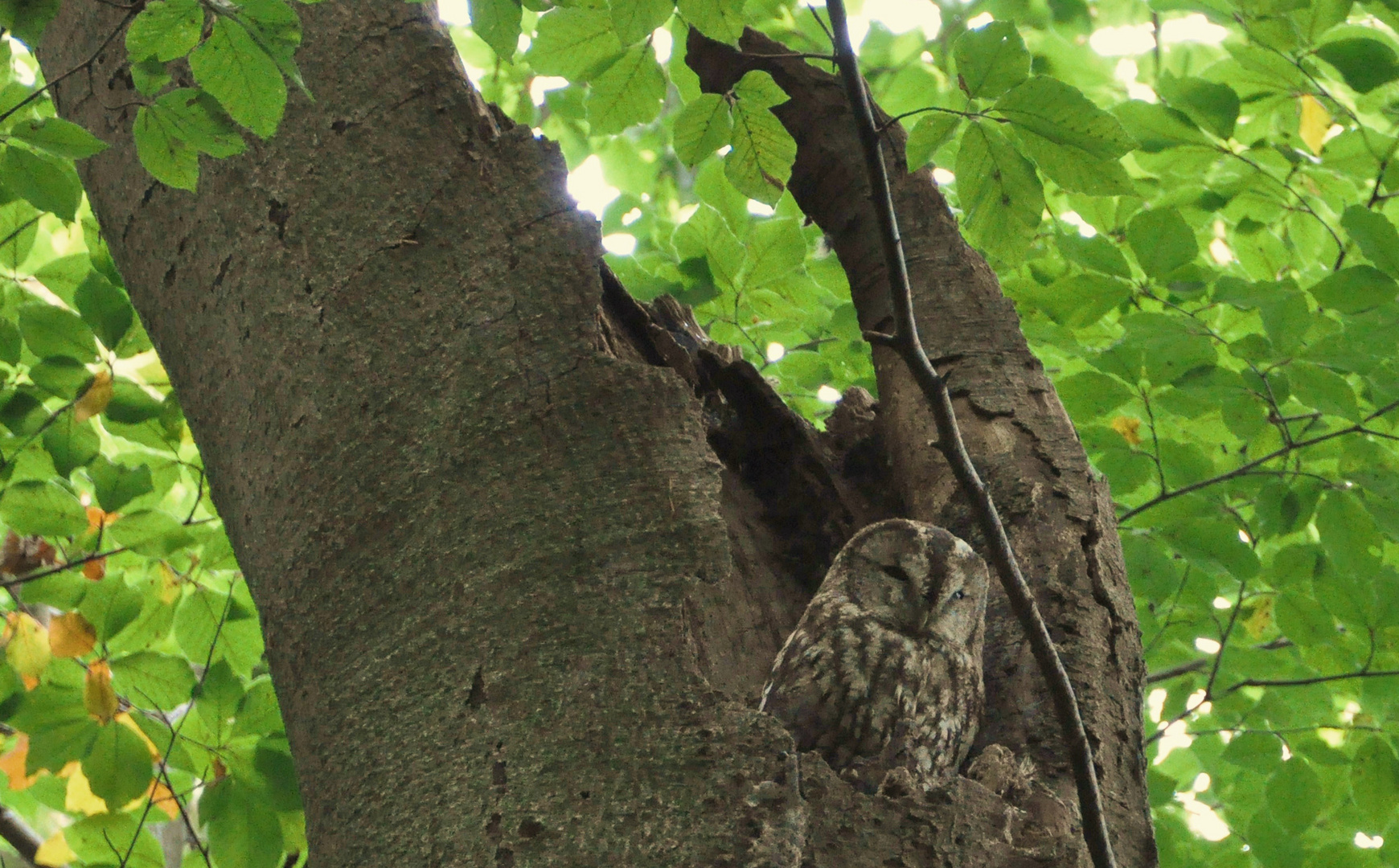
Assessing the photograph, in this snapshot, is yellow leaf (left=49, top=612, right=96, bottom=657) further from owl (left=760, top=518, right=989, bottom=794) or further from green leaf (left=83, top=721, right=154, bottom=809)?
owl (left=760, top=518, right=989, bottom=794)

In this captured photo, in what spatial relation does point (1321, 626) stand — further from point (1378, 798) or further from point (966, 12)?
point (966, 12)

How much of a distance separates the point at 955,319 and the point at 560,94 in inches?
73.8

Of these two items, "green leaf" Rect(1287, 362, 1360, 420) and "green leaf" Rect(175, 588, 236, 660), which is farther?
"green leaf" Rect(175, 588, 236, 660)

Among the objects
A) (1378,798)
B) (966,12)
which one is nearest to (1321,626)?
(1378,798)

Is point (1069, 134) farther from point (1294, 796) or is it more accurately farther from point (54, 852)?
point (54, 852)

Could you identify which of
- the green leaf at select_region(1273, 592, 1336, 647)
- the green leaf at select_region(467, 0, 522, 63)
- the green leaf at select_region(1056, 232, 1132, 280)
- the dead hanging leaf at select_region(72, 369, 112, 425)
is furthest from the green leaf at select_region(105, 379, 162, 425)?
the green leaf at select_region(1273, 592, 1336, 647)

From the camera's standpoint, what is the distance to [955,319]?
6.34 ft

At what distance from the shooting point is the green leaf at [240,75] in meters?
1.15

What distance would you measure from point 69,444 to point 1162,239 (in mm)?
2298

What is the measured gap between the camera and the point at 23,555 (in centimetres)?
252

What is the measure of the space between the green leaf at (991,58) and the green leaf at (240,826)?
1823 mm

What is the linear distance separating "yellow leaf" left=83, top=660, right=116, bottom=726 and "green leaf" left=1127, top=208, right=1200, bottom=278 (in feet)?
7.13

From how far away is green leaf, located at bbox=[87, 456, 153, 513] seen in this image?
2.12 metres

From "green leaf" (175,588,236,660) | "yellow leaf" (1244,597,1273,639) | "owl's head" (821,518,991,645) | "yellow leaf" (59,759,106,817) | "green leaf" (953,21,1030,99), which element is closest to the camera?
"green leaf" (953,21,1030,99)
